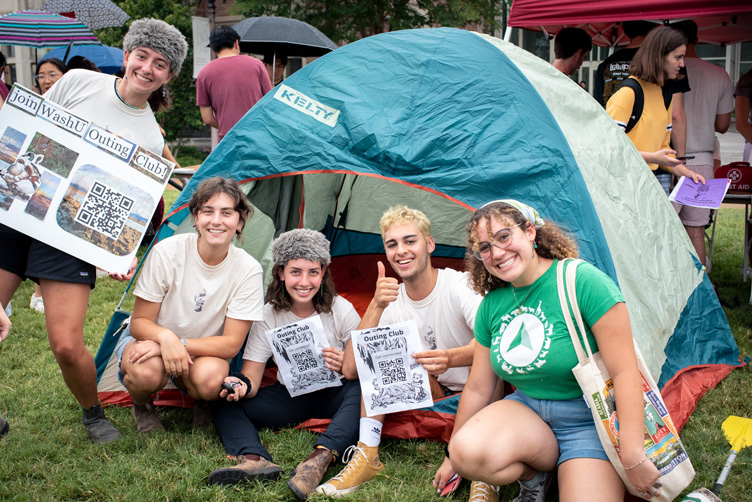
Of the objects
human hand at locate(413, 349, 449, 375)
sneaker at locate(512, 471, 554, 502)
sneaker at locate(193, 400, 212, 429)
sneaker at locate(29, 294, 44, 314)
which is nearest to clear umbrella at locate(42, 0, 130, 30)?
sneaker at locate(29, 294, 44, 314)

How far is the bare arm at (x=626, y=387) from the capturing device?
180cm

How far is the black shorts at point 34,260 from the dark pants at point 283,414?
2.51 feet

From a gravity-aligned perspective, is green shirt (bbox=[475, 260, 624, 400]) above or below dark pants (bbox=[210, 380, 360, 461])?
above

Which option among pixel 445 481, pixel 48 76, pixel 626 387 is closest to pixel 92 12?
pixel 48 76

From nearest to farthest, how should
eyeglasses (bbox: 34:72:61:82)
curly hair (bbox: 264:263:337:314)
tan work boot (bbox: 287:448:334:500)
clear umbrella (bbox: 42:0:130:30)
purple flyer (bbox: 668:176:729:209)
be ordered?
tan work boot (bbox: 287:448:334:500) → curly hair (bbox: 264:263:337:314) → purple flyer (bbox: 668:176:729:209) → eyeglasses (bbox: 34:72:61:82) → clear umbrella (bbox: 42:0:130:30)

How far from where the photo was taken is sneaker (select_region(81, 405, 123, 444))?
265cm

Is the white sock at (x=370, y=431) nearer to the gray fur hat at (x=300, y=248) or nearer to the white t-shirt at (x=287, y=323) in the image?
the white t-shirt at (x=287, y=323)

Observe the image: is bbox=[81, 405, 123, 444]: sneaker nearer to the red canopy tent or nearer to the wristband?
the wristband

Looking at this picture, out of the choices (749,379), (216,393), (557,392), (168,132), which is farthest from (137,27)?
(168,132)

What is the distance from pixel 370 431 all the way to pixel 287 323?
60 centimetres

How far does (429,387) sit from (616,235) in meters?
0.97

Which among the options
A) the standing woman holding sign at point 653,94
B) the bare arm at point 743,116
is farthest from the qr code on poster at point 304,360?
the bare arm at point 743,116

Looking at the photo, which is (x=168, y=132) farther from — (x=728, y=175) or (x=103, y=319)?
(x=728, y=175)

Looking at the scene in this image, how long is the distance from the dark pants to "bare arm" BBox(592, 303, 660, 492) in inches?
41.2
